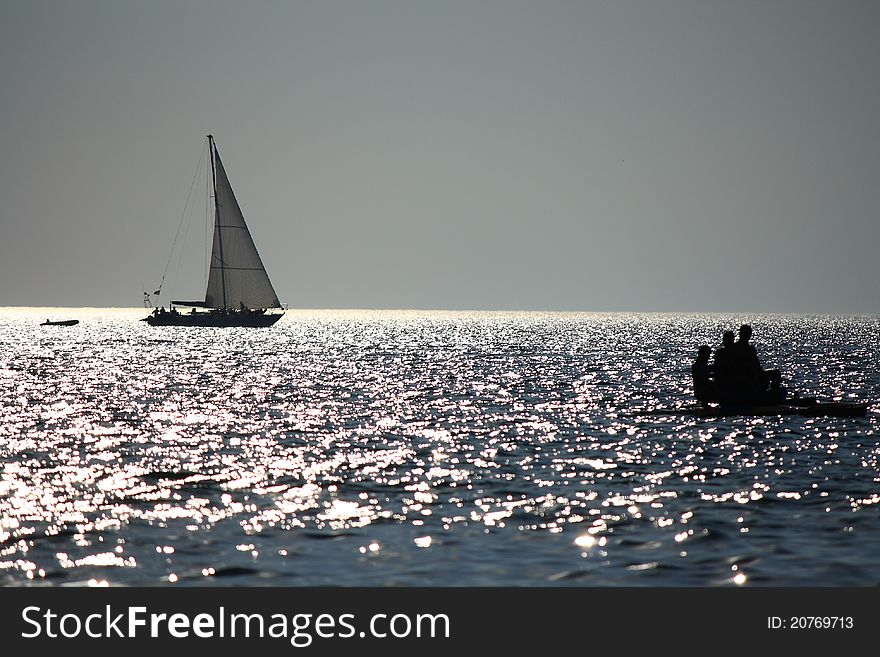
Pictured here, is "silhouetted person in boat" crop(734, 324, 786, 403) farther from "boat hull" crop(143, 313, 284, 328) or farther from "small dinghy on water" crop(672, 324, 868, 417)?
"boat hull" crop(143, 313, 284, 328)

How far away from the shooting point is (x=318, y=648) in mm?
10109

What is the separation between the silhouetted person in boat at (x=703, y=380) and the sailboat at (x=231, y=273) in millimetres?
104545

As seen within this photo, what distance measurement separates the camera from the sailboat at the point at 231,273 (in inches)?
5231

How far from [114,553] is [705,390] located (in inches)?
915

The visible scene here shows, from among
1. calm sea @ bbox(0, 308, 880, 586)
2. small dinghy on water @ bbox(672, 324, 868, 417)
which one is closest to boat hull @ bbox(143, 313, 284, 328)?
calm sea @ bbox(0, 308, 880, 586)

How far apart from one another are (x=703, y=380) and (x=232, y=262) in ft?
352

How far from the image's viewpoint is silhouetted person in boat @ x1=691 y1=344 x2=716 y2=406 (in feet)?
109

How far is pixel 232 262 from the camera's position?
5300 inches

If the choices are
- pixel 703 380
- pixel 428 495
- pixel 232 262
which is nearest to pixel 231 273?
pixel 232 262

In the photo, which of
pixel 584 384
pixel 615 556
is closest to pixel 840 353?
pixel 584 384

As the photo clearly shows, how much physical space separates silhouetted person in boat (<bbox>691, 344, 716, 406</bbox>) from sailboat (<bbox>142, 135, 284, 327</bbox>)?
4116 inches

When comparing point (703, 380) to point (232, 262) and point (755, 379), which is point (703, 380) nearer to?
point (755, 379)

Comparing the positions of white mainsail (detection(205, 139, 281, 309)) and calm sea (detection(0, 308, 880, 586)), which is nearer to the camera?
calm sea (detection(0, 308, 880, 586))

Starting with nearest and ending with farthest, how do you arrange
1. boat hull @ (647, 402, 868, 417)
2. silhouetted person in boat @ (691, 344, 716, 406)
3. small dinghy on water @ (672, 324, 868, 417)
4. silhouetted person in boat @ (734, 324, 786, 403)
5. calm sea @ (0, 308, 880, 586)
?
calm sea @ (0, 308, 880, 586)
boat hull @ (647, 402, 868, 417)
small dinghy on water @ (672, 324, 868, 417)
silhouetted person in boat @ (734, 324, 786, 403)
silhouetted person in boat @ (691, 344, 716, 406)
